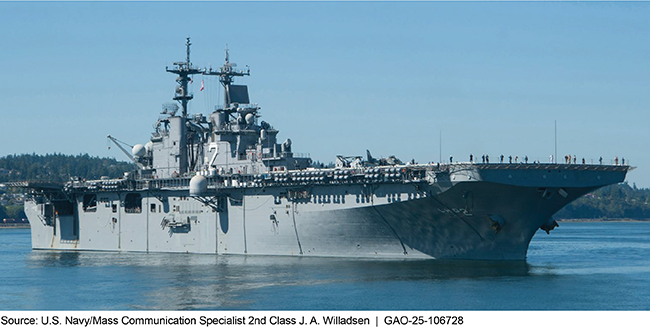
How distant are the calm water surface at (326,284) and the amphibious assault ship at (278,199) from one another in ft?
3.34

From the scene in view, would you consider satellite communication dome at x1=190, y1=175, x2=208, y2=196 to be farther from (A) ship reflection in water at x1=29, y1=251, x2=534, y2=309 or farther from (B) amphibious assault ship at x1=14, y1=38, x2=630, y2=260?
(A) ship reflection in water at x1=29, y1=251, x2=534, y2=309

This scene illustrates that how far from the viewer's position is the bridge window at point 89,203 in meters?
48.1

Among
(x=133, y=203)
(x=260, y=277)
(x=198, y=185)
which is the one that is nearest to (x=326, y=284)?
(x=260, y=277)

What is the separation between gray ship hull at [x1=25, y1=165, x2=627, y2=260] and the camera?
1260 inches

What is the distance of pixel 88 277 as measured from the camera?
33938 mm

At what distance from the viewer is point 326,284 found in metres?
28.9

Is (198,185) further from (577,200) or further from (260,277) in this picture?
(577,200)

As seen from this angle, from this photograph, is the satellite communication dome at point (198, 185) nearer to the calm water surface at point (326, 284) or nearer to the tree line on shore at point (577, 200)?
the calm water surface at point (326, 284)

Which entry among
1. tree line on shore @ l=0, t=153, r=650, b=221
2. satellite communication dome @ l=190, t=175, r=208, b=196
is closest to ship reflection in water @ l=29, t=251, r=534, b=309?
satellite communication dome @ l=190, t=175, r=208, b=196

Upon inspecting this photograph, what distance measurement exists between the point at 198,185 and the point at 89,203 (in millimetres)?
12316

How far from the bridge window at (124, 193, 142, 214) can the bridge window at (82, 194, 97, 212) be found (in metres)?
3.27
